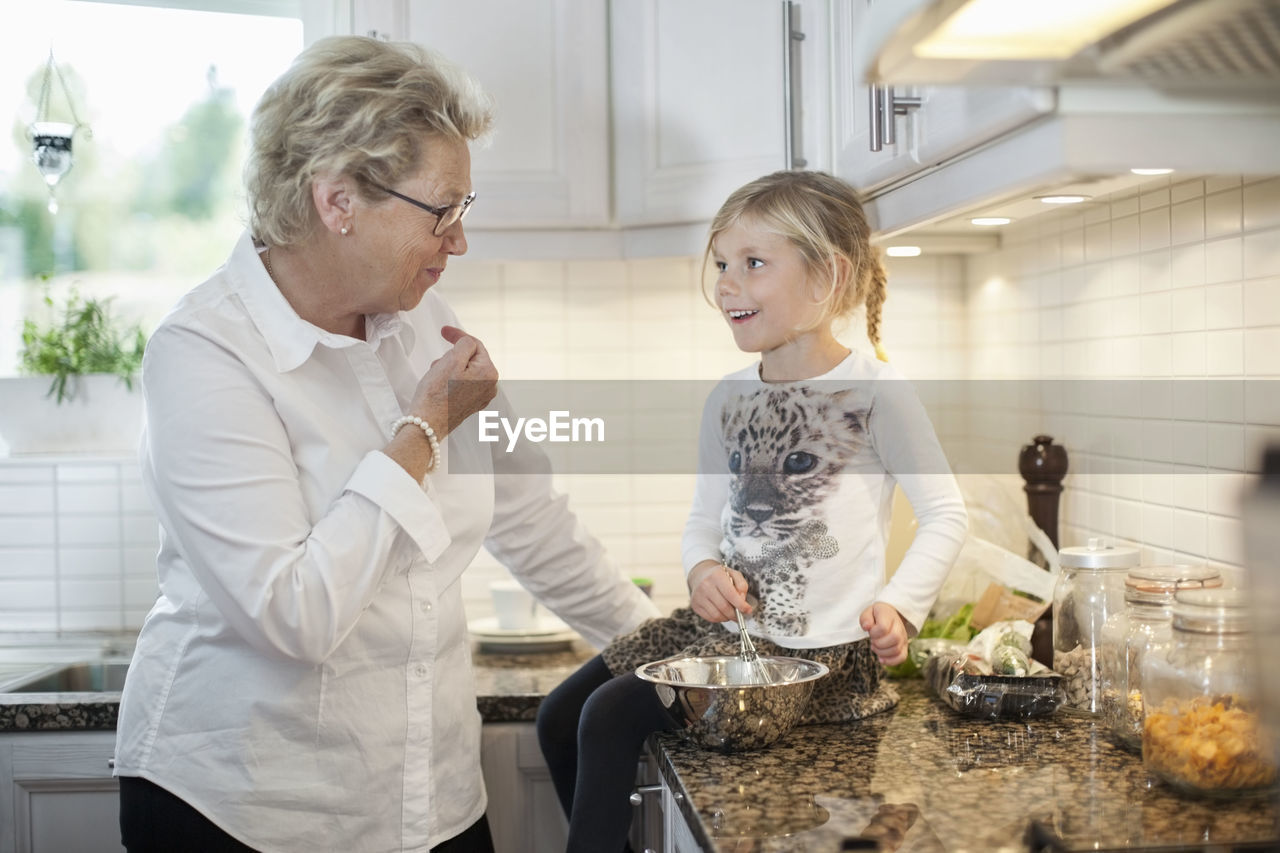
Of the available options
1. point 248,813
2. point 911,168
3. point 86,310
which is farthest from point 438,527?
point 86,310

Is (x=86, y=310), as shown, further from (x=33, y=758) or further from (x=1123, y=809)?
(x=1123, y=809)

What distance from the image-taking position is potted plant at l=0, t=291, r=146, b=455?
212 cm

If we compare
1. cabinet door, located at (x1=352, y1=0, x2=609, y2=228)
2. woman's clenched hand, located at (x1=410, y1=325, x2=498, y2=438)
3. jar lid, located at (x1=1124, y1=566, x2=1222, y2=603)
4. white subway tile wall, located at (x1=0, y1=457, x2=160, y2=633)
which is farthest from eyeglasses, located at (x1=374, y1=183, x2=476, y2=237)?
white subway tile wall, located at (x1=0, y1=457, x2=160, y2=633)

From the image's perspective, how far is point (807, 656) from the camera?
1337mm

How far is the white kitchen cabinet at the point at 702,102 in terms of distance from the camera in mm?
1653

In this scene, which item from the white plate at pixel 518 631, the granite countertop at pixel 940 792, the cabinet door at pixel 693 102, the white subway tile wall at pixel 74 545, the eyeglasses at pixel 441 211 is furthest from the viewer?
the white subway tile wall at pixel 74 545

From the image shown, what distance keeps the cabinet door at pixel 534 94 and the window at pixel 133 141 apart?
0.56 metres

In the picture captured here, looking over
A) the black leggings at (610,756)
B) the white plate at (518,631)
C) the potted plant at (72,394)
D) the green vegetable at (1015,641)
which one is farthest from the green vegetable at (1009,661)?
the potted plant at (72,394)

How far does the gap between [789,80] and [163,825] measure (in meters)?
1.21

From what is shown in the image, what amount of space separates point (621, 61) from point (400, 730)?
1096 millimetres

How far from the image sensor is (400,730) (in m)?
1.26

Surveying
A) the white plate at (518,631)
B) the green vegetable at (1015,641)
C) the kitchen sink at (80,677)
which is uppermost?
the green vegetable at (1015,641)

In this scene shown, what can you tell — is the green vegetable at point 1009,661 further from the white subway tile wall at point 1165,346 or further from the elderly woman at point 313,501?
the elderly woman at point 313,501

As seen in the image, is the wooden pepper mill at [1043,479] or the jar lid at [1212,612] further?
the wooden pepper mill at [1043,479]
